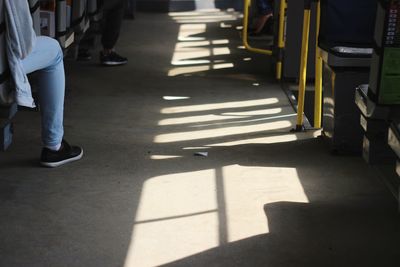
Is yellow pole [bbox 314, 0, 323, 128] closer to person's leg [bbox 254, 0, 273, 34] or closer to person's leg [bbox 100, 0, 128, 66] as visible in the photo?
person's leg [bbox 100, 0, 128, 66]

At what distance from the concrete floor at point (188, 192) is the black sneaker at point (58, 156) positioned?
49 millimetres

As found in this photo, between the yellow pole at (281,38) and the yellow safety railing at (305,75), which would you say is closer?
the yellow safety railing at (305,75)

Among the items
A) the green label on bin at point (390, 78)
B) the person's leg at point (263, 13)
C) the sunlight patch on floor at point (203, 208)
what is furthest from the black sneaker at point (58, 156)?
the person's leg at point (263, 13)

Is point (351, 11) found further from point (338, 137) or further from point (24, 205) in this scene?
point (24, 205)

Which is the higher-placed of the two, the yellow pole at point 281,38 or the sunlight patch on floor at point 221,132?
the yellow pole at point 281,38

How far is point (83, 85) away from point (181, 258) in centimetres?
372

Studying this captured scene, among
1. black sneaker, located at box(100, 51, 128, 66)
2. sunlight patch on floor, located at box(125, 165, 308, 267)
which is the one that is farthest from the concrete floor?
black sneaker, located at box(100, 51, 128, 66)

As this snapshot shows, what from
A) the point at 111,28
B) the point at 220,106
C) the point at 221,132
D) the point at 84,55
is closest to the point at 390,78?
the point at 221,132

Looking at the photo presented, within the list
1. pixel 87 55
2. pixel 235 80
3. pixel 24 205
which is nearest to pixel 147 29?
pixel 87 55

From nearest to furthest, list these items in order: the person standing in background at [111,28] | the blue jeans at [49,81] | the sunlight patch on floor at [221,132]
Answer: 1. the blue jeans at [49,81]
2. the sunlight patch on floor at [221,132]
3. the person standing in background at [111,28]

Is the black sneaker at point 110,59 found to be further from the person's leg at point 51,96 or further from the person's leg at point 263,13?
the person's leg at point 51,96

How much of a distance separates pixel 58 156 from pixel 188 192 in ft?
2.73

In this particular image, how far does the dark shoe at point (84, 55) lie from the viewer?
7.92 m

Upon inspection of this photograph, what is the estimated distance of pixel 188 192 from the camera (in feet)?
12.9
